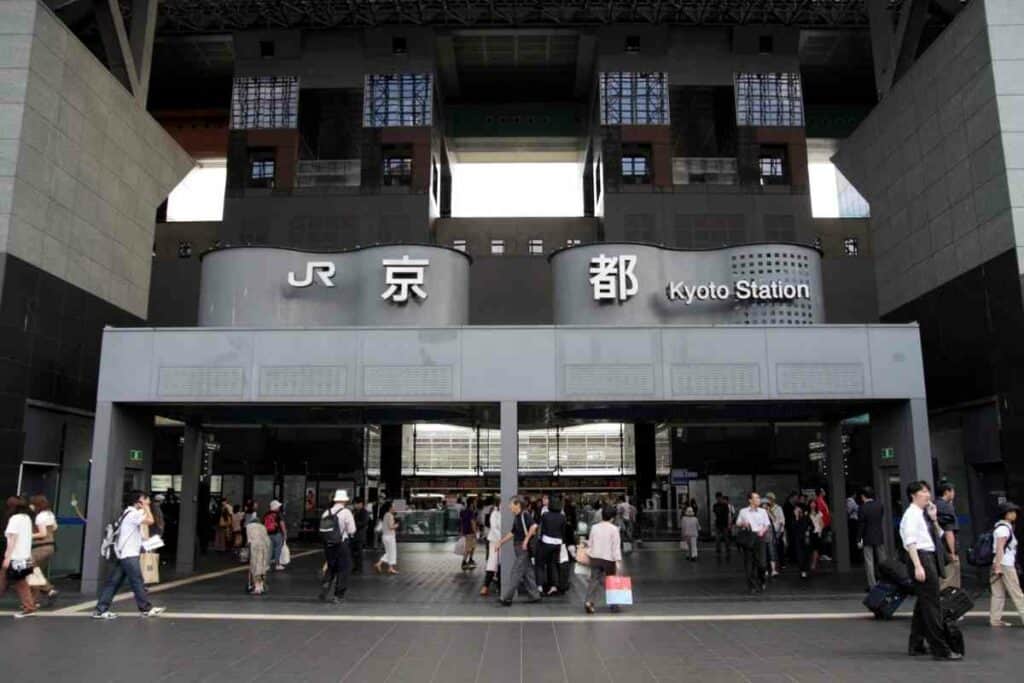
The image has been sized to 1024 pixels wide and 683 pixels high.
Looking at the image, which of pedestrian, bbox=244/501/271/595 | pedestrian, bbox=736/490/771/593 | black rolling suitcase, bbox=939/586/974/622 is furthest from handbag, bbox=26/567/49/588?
black rolling suitcase, bbox=939/586/974/622

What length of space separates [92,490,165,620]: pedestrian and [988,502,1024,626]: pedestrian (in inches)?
420

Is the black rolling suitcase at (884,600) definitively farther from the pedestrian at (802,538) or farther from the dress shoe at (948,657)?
the pedestrian at (802,538)

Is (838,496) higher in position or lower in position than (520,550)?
higher

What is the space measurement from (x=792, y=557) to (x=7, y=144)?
19286 millimetres

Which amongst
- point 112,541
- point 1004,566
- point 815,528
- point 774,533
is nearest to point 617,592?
point 1004,566

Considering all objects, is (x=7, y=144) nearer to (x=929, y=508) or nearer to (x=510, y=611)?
(x=510, y=611)

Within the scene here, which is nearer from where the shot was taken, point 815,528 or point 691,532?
point 815,528

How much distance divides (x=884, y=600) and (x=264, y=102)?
33.0 metres

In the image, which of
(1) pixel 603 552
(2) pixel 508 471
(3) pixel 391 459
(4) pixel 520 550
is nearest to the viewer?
(1) pixel 603 552

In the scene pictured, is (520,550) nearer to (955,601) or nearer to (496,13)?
(955,601)

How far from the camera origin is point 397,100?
115ft

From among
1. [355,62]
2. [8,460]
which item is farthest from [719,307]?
[355,62]

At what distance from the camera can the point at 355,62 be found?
35.4 meters

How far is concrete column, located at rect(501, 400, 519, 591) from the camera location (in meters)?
12.4
